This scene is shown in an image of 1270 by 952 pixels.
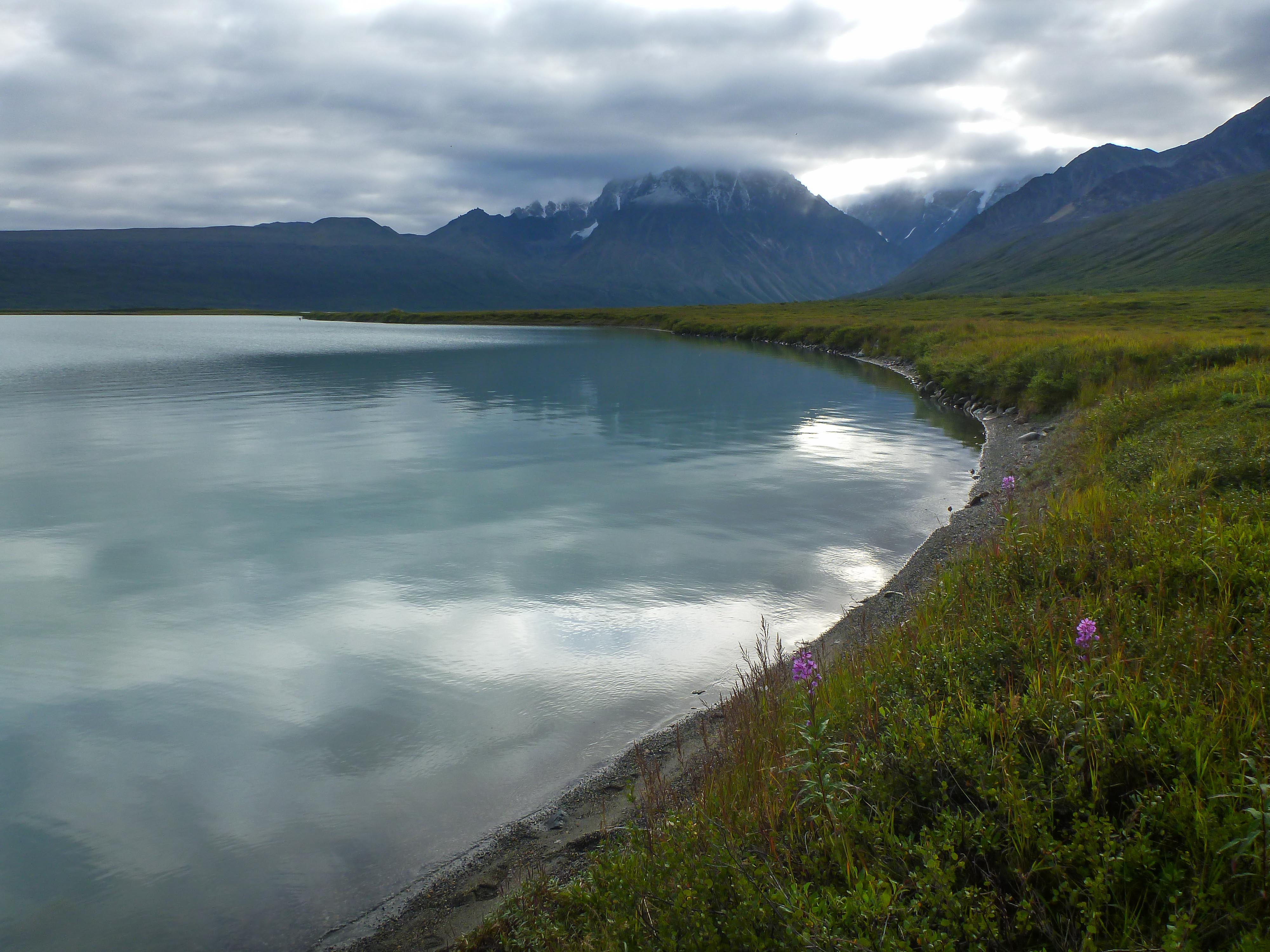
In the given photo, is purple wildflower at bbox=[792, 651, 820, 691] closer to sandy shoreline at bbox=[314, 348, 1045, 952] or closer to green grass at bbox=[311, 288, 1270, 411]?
sandy shoreline at bbox=[314, 348, 1045, 952]

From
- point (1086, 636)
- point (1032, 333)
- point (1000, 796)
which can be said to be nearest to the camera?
point (1000, 796)

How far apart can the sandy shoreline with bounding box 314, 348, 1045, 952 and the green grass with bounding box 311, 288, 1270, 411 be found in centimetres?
2127

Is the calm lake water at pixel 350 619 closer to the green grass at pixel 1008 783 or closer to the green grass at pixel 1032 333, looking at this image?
the green grass at pixel 1008 783

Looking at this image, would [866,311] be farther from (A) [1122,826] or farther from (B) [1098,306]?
(A) [1122,826]

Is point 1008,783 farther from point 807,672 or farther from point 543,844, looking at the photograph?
point 543,844

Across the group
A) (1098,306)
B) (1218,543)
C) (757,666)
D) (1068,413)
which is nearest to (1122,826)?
(1218,543)

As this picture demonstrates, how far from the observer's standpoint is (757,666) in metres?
10.5

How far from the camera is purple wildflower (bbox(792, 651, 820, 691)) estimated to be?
6504 mm

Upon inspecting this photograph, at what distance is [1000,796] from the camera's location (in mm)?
4496

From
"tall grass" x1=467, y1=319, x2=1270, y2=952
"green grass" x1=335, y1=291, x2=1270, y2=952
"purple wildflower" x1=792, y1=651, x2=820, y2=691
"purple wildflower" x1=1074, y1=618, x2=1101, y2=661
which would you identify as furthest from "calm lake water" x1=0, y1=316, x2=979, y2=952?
"purple wildflower" x1=1074, y1=618, x2=1101, y2=661

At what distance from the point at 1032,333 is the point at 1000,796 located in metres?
50.4

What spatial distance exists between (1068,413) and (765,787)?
26667mm

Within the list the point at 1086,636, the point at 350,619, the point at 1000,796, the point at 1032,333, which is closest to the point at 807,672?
the point at 1086,636

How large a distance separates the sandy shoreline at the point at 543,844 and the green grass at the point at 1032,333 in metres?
21.3
